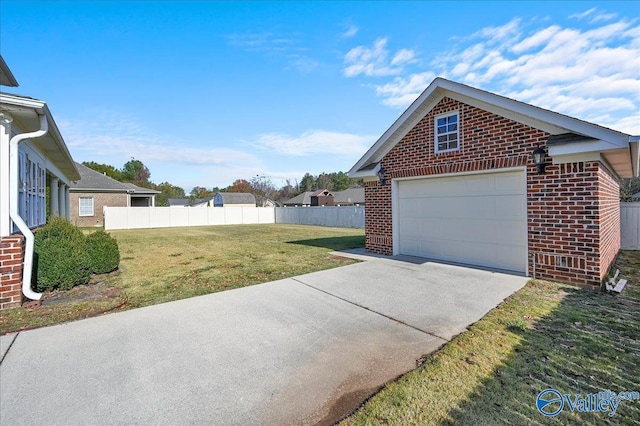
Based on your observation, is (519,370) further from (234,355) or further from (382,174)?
(382,174)

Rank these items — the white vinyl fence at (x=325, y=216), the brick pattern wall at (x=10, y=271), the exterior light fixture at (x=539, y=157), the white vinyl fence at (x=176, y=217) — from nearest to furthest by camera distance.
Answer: the brick pattern wall at (x=10, y=271), the exterior light fixture at (x=539, y=157), the white vinyl fence at (x=325, y=216), the white vinyl fence at (x=176, y=217)

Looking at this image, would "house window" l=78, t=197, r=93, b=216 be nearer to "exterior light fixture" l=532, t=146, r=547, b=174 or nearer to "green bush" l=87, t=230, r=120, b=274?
"green bush" l=87, t=230, r=120, b=274

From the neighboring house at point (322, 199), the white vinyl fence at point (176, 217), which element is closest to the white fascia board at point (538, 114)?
the white vinyl fence at point (176, 217)

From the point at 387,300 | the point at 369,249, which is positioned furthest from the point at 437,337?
the point at 369,249

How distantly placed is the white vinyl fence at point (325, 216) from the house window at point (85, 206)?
52.4 ft

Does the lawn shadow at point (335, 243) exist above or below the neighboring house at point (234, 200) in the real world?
below

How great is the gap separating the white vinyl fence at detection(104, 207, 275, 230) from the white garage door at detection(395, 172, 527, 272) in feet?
A: 75.2

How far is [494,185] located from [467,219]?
100 cm

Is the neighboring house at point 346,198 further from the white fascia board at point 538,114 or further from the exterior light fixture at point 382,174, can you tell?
the white fascia board at point 538,114

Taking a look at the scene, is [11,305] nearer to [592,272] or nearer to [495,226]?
[495,226]

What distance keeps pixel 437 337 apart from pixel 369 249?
6.05 m

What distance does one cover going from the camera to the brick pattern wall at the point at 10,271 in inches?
181

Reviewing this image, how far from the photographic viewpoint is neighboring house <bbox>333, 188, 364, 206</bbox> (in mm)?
47188

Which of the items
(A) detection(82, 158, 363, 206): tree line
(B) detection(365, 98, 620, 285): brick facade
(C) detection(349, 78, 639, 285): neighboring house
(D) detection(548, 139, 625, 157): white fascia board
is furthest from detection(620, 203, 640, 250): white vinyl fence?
(A) detection(82, 158, 363, 206): tree line
